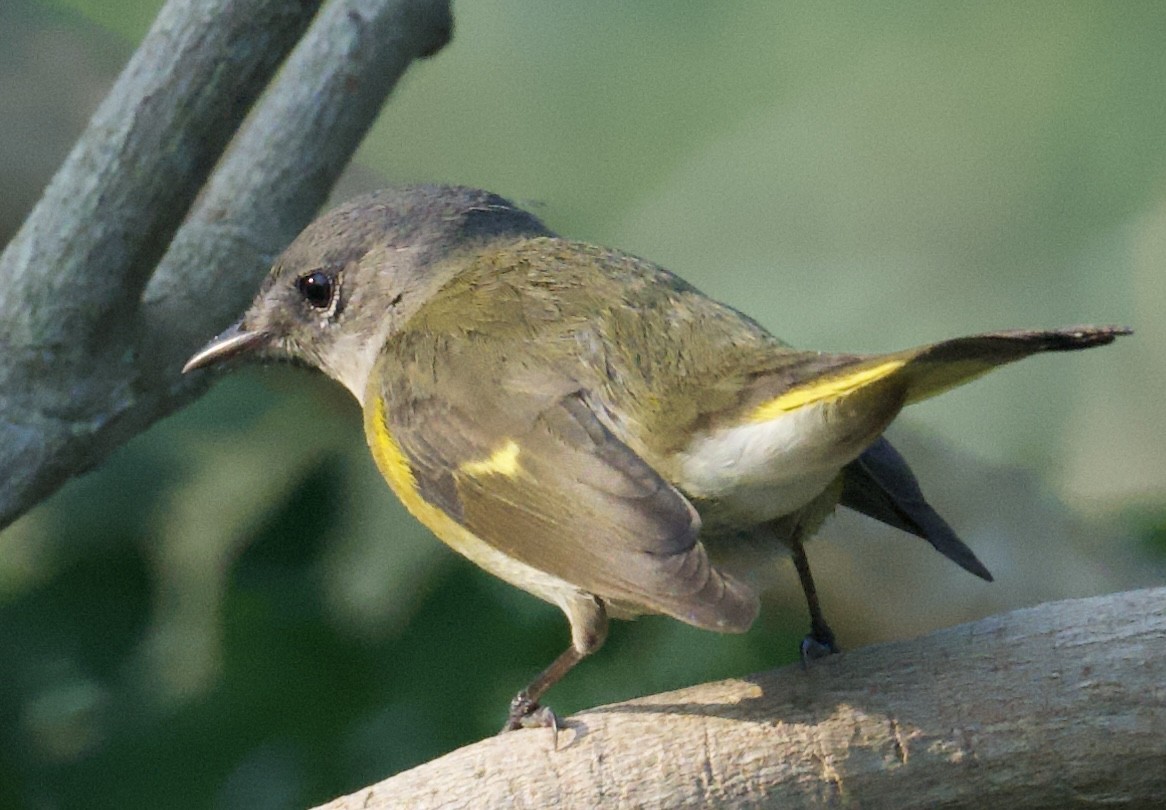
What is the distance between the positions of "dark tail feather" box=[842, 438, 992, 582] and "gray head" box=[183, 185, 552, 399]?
0.50m

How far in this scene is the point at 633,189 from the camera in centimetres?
267

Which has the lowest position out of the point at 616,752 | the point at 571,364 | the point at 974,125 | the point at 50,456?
the point at 50,456

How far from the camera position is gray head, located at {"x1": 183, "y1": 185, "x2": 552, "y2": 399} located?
5.35 feet

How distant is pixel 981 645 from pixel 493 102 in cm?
171

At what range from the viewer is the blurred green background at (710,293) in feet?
7.13

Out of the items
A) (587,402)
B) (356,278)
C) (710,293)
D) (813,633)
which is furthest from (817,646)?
(710,293)

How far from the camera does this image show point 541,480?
4.18 ft

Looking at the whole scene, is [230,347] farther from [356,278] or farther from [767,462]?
[767,462]

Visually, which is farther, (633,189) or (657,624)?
(633,189)

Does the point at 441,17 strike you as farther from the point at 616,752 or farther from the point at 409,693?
the point at 616,752

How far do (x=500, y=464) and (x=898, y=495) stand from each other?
16.5 inches

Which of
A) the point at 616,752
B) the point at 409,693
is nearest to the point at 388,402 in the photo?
the point at 616,752

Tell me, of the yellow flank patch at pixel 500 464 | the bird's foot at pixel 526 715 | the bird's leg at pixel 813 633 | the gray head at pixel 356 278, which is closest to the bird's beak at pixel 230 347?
the gray head at pixel 356 278

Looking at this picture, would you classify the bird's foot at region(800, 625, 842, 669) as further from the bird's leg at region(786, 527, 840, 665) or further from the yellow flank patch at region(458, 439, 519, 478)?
the yellow flank patch at region(458, 439, 519, 478)
